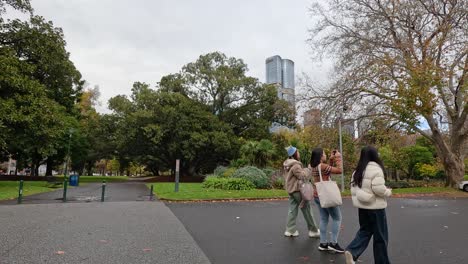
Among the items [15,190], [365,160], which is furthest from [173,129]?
[365,160]

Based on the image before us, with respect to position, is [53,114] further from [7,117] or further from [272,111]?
[272,111]

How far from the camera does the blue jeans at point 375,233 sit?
431 centimetres

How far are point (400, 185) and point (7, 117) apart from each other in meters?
25.7

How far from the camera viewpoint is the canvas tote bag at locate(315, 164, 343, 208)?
536cm

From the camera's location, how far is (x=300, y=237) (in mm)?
6570

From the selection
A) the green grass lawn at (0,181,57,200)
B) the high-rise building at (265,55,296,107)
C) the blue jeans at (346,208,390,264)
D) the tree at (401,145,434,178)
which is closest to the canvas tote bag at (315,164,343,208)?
the blue jeans at (346,208,390,264)

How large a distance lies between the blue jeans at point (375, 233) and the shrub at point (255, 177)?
1498cm

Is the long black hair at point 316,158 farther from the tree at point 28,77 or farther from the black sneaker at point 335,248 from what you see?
the tree at point 28,77

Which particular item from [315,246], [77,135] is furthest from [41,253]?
[77,135]

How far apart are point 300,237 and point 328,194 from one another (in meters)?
1.60

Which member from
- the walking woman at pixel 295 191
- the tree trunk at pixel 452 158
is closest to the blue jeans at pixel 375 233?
the walking woman at pixel 295 191

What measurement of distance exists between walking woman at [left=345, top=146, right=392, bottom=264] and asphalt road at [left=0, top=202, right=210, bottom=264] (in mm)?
2261

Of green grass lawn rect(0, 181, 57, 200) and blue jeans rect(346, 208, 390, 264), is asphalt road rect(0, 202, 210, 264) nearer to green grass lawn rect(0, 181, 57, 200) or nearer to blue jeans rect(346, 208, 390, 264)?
blue jeans rect(346, 208, 390, 264)

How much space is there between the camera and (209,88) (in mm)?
39344
